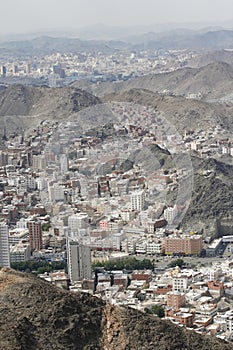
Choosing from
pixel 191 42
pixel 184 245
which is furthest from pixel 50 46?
pixel 184 245

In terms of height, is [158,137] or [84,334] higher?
[84,334]

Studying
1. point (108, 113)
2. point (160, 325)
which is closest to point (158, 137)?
point (108, 113)

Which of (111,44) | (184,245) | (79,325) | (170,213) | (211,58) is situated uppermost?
(79,325)

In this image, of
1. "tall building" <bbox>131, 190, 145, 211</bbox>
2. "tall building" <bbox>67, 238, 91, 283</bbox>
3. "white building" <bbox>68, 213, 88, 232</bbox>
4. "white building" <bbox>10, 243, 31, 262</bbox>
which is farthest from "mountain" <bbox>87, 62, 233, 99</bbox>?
"tall building" <bbox>67, 238, 91, 283</bbox>

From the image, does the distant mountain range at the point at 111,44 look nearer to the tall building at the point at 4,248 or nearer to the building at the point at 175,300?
the tall building at the point at 4,248

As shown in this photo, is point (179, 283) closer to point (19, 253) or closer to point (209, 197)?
point (19, 253)

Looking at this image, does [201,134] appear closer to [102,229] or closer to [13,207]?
[13,207]
